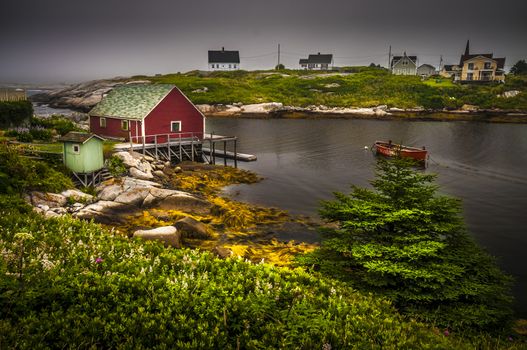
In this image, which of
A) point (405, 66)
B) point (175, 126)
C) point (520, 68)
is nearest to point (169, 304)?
point (175, 126)

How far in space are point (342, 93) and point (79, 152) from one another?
96695 millimetres

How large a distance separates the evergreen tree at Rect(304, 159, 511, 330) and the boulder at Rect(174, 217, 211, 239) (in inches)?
357

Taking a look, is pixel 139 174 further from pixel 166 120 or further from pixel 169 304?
pixel 169 304

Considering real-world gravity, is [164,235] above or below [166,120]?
below

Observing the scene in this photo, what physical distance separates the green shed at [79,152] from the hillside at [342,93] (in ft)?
260

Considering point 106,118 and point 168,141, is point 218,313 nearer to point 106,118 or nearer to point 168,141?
point 168,141

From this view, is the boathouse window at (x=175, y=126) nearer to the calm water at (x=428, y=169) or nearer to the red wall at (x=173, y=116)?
the red wall at (x=173, y=116)

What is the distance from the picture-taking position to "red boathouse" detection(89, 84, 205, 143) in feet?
132

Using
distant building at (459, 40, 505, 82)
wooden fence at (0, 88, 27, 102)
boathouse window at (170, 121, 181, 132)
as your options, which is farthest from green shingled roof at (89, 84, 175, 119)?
distant building at (459, 40, 505, 82)

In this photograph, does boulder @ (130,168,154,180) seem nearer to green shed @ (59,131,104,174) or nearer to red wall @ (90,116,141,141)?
green shed @ (59,131,104,174)

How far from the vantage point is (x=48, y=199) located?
22.2 meters

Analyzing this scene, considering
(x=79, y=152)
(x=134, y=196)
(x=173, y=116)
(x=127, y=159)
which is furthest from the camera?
(x=173, y=116)

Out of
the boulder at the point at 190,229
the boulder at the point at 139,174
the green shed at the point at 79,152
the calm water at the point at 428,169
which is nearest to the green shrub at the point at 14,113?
the green shed at the point at 79,152

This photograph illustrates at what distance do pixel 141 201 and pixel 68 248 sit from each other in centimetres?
1574
